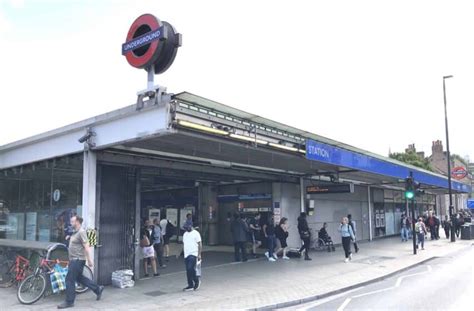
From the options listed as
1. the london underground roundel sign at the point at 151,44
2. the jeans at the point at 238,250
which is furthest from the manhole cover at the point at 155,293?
the jeans at the point at 238,250

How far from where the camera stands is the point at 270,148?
1145cm

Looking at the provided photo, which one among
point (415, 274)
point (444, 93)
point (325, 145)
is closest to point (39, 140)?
point (325, 145)

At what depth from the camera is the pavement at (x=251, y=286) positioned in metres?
8.84

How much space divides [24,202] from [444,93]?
2312 cm

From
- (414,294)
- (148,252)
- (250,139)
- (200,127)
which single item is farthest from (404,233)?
(200,127)

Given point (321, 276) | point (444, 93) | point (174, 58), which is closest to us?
point (174, 58)

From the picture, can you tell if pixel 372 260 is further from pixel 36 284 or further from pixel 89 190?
pixel 36 284

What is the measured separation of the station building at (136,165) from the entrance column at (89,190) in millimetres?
24

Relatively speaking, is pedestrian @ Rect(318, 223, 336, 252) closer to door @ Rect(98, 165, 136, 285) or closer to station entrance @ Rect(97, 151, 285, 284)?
station entrance @ Rect(97, 151, 285, 284)

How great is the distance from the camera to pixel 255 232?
60.4 ft

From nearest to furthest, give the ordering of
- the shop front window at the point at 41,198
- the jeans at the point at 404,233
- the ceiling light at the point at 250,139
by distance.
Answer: the ceiling light at the point at 250,139 < the shop front window at the point at 41,198 < the jeans at the point at 404,233

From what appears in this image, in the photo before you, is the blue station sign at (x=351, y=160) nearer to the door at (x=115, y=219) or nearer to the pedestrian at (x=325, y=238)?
the pedestrian at (x=325, y=238)

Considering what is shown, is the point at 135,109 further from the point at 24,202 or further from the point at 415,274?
the point at 415,274

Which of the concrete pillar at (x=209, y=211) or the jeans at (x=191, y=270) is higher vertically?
the concrete pillar at (x=209, y=211)
